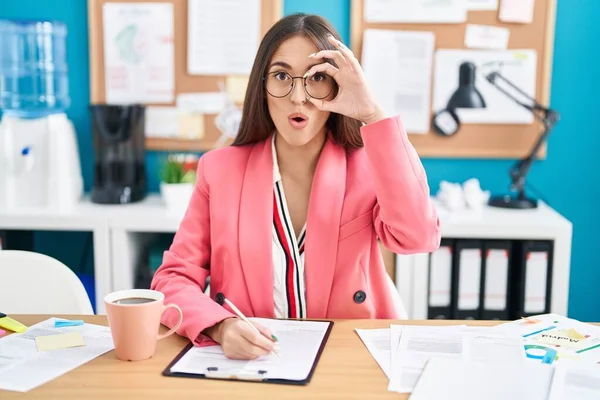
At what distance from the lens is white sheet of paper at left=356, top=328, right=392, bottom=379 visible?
3.74 ft

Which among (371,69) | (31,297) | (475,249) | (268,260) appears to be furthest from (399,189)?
(371,69)

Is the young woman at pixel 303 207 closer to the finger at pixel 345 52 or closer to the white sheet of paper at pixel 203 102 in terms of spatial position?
the finger at pixel 345 52

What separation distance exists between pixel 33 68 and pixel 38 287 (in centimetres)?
170

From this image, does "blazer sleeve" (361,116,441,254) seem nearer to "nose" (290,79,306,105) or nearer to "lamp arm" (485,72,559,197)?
"nose" (290,79,306,105)

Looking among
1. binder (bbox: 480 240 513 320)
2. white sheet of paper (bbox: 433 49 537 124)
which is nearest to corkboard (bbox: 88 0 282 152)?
white sheet of paper (bbox: 433 49 537 124)

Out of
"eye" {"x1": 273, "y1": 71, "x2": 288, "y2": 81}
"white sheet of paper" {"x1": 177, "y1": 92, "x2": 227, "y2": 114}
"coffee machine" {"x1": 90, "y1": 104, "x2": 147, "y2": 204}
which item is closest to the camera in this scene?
"eye" {"x1": 273, "y1": 71, "x2": 288, "y2": 81}

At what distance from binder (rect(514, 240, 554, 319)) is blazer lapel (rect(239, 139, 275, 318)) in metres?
1.28

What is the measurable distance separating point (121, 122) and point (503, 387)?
2060mm

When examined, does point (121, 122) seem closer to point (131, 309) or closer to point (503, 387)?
point (131, 309)

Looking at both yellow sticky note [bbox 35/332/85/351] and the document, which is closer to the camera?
the document

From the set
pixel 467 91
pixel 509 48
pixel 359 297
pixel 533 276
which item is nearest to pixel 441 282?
pixel 533 276

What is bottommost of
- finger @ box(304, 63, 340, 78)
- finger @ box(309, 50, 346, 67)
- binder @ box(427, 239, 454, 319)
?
binder @ box(427, 239, 454, 319)

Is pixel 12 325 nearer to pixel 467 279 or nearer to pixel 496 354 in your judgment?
pixel 496 354

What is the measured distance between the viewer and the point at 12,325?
1317 millimetres
